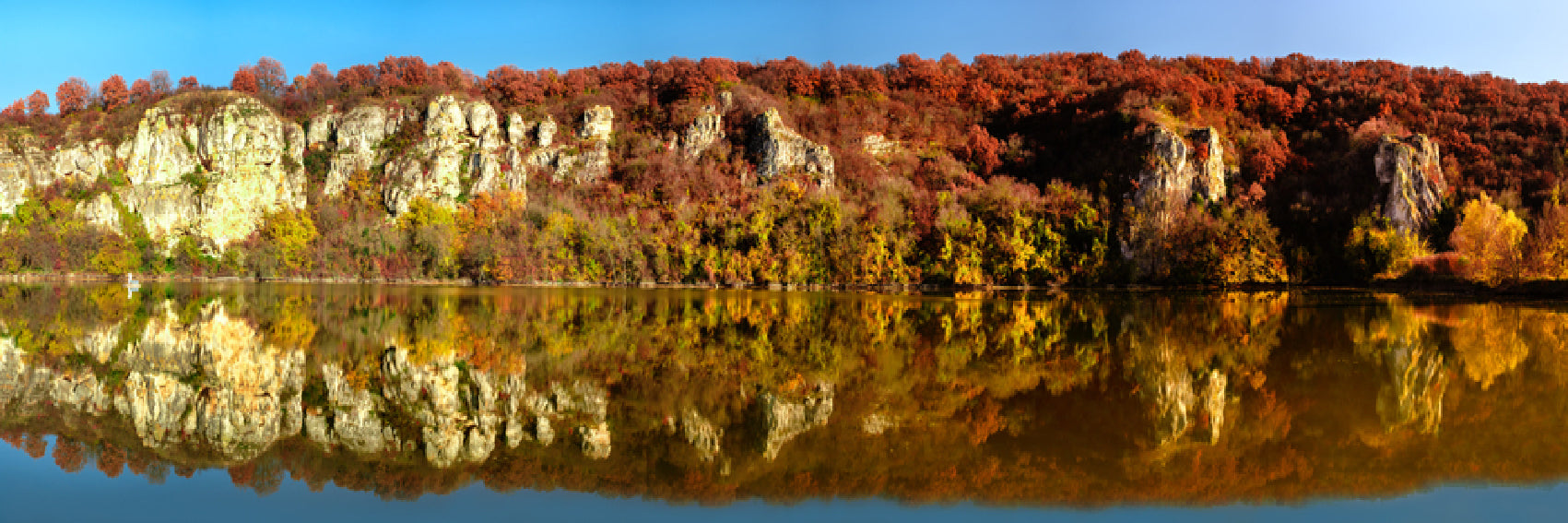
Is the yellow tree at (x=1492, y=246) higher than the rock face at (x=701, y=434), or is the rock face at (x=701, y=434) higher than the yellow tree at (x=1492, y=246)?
the yellow tree at (x=1492, y=246)

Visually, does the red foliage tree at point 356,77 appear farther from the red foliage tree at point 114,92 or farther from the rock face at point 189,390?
the rock face at point 189,390

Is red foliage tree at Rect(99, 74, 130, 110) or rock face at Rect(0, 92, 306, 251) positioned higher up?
red foliage tree at Rect(99, 74, 130, 110)

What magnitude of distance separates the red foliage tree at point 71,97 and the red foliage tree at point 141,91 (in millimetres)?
6489

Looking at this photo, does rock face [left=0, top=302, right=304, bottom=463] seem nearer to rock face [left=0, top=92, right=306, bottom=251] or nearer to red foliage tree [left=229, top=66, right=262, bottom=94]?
rock face [left=0, top=92, right=306, bottom=251]

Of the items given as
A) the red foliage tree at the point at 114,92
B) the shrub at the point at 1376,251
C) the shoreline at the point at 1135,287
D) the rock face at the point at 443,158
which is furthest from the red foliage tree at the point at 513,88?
the shrub at the point at 1376,251

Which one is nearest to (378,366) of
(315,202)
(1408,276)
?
(1408,276)

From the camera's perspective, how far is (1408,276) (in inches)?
2314

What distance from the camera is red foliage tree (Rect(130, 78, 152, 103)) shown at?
12339cm

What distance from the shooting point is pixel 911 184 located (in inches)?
3253

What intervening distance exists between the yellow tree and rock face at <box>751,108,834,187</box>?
53.9 m

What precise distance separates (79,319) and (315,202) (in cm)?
8754

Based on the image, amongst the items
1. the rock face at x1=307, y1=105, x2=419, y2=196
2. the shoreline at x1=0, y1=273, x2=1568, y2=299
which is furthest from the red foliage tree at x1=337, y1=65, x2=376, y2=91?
the shoreline at x1=0, y1=273, x2=1568, y2=299

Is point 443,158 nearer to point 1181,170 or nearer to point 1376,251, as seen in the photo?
point 1181,170

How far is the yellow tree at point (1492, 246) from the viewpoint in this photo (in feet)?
148
